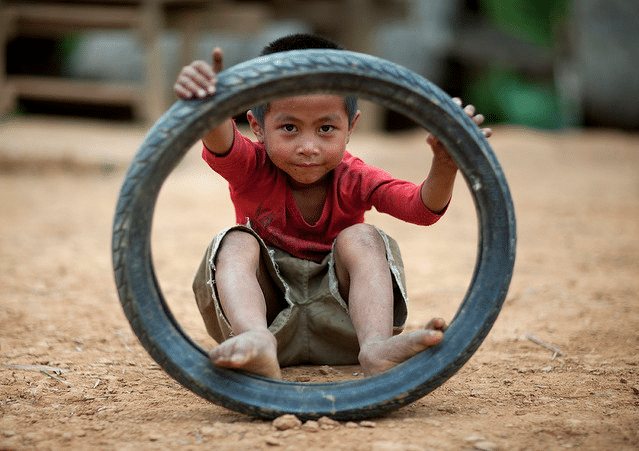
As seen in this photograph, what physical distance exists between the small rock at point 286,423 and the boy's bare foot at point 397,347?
0.25 meters

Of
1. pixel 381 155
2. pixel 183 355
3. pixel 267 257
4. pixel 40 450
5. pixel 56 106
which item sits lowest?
pixel 40 450

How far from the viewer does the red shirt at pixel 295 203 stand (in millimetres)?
1948

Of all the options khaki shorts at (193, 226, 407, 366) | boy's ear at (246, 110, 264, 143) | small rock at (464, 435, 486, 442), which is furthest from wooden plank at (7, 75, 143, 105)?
small rock at (464, 435, 486, 442)

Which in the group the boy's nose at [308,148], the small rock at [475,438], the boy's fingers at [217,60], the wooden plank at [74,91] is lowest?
the small rock at [475,438]

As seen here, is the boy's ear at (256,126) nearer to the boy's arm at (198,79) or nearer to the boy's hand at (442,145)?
the boy's arm at (198,79)

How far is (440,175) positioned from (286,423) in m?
0.78

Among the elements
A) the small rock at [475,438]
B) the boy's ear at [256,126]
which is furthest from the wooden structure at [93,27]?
the small rock at [475,438]

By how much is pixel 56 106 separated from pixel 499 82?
311 inches

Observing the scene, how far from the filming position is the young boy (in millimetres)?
1756

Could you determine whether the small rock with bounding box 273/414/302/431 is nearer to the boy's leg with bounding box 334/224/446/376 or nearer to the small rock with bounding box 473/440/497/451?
the boy's leg with bounding box 334/224/446/376

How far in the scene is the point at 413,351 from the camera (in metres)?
1.63

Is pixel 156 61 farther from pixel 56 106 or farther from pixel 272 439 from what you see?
pixel 272 439

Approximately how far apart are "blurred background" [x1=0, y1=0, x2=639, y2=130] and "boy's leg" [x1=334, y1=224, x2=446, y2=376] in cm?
729

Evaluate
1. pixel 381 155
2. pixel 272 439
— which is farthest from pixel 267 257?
pixel 381 155
